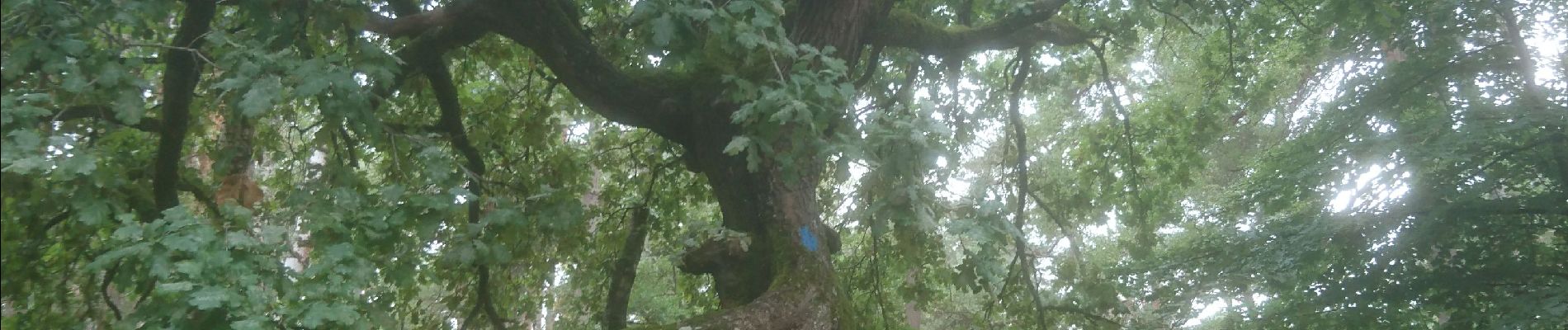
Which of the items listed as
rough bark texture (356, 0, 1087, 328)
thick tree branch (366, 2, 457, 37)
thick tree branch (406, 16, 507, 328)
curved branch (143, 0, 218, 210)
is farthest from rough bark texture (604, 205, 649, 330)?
curved branch (143, 0, 218, 210)

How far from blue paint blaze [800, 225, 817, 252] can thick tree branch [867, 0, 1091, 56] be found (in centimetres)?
146

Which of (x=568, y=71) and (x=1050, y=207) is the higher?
(x=1050, y=207)

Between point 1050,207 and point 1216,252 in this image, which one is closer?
point 1050,207

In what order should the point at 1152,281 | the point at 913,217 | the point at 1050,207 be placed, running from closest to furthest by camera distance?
the point at 913,217 < the point at 1050,207 < the point at 1152,281

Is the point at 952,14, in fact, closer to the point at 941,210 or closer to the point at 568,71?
the point at 941,210

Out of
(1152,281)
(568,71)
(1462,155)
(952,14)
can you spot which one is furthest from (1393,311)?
(568,71)

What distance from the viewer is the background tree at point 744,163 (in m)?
2.87

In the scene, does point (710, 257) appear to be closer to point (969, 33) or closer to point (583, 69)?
point (583, 69)

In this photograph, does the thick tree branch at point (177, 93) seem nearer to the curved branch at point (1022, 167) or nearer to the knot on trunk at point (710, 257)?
the knot on trunk at point (710, 257)

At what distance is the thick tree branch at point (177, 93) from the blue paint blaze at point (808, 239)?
7.37 ft

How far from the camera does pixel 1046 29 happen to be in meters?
5.81

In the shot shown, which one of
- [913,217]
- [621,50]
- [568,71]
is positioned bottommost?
[913,217]

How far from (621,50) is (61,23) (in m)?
3.45

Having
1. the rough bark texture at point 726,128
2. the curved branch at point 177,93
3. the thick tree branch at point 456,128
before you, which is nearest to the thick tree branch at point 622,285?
the thick tree branch at point 456,128
